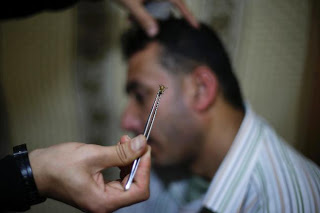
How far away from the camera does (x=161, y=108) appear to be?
72 centimetres

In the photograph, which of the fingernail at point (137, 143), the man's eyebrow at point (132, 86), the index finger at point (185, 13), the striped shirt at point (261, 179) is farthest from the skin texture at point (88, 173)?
the index finger at point (185, 13)

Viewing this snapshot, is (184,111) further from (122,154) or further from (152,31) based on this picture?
(122,154)

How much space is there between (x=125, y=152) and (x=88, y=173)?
2.8 inches

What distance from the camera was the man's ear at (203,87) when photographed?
2.45 feet

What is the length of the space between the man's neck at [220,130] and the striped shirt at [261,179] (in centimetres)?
5

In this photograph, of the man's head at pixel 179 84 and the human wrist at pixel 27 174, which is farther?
the man's head at pixel 179 84

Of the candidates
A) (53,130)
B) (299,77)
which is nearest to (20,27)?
(53,130)

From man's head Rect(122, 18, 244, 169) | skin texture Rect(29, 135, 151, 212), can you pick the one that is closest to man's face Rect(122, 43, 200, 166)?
man's head Rect(122, 18, 244, 169)

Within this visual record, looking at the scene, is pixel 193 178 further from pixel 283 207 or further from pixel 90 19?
pixel 90 19

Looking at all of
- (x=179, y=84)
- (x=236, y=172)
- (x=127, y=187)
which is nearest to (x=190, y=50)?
(x=179, y=84)

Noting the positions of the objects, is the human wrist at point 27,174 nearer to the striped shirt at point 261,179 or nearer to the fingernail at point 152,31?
the striped shirt at point 261,179

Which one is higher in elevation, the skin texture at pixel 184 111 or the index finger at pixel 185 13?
the index finger at pixel 185 13

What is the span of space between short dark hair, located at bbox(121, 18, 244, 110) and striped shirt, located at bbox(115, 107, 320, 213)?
0.14 metres

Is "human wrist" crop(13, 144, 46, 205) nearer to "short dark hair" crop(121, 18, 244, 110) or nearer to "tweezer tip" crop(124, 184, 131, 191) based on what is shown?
"tweezer tip" crop(124, 184, 131, 191)
